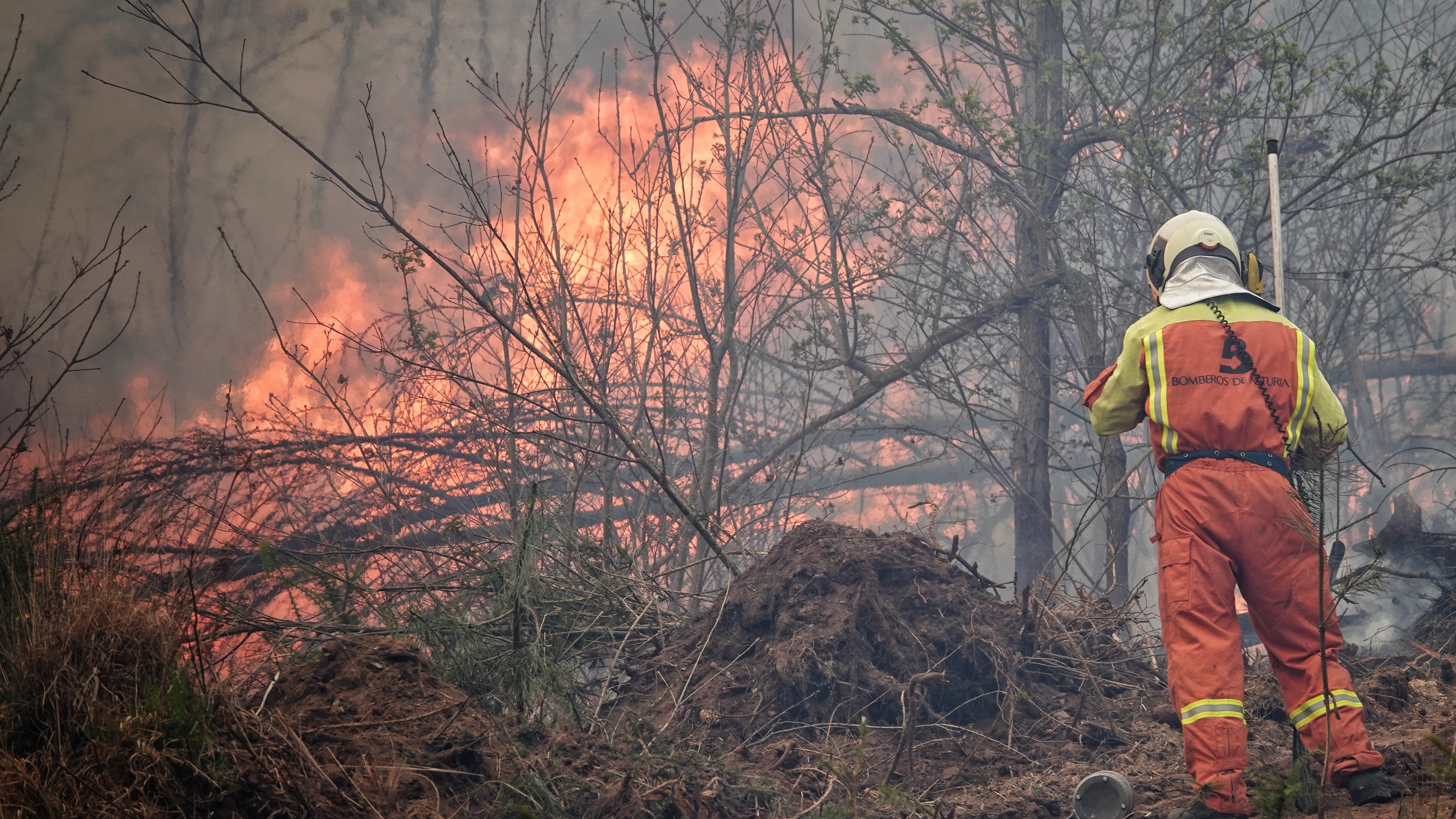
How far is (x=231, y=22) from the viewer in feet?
38.6

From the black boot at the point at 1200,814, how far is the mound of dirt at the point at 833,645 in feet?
4.82

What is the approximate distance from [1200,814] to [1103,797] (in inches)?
13.7

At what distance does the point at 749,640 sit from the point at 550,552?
1313mm

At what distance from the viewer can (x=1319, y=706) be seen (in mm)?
3580

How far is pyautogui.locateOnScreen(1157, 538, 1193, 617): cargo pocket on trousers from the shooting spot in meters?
3.67

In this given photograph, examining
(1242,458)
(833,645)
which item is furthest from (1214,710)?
(833,645)

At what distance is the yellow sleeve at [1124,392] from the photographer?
13.1 ft

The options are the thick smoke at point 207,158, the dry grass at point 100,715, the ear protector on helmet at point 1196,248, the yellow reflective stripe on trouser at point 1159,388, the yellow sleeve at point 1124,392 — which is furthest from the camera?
the thick smoke at point 207,158

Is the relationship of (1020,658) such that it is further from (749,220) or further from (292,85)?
(292,85)

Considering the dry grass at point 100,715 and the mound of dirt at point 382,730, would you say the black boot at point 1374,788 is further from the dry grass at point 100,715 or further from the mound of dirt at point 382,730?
the dry grass at point 100,715

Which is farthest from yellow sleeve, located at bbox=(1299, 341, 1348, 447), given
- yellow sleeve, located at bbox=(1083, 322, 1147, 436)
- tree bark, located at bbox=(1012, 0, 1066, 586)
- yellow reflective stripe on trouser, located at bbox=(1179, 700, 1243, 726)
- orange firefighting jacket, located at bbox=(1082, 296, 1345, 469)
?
tree bark, located at bbox=(1012, 0, 1066, 586)

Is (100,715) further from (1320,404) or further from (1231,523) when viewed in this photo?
(1320,404)

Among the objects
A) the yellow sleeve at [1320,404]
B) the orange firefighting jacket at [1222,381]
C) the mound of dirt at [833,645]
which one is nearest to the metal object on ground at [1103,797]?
the mound of dirt at [833,645]

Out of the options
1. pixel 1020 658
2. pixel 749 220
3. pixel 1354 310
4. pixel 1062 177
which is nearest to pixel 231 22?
pixel 749 220
